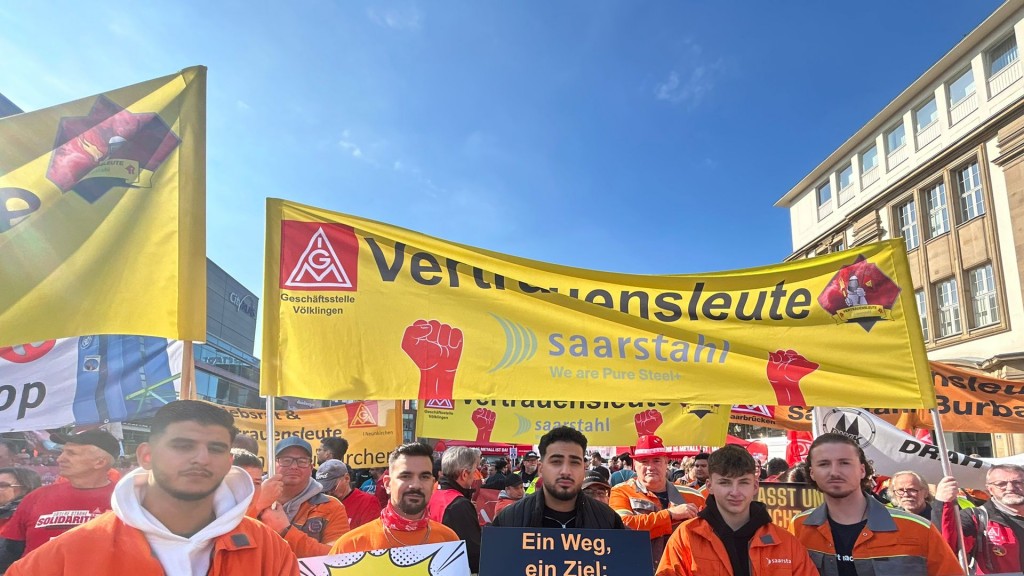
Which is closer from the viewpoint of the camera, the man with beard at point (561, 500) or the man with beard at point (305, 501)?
the man with beard at point (561, 500)

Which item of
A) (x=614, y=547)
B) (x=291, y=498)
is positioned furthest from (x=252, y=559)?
(x=291, y=498)

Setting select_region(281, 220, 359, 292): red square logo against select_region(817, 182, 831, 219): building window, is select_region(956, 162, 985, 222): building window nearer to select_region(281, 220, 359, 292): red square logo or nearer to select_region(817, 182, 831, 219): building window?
select_region(817, 182, 831, 219): building window

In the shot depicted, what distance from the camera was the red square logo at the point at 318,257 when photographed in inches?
165

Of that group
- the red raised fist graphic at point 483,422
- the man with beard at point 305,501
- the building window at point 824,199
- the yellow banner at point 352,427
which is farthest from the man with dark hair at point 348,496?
the building window at point 824,199

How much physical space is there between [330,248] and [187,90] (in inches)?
55.4

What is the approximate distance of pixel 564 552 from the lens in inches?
110

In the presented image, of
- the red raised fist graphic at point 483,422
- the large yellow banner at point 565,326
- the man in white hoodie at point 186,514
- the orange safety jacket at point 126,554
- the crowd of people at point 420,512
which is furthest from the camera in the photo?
the red raised fist graphic at point 483,422

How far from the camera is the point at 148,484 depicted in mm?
2535

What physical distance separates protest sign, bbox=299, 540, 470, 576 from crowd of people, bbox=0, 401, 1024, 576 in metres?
0.22

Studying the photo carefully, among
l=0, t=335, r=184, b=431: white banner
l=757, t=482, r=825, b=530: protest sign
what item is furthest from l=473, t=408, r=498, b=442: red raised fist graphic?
l=0, t=335, r=184, b=431: white banner

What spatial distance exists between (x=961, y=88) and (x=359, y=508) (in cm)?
3089

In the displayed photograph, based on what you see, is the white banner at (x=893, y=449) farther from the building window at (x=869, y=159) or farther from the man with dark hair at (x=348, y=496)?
the building window at (x=869, y=159)

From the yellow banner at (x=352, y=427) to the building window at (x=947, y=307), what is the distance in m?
25.0

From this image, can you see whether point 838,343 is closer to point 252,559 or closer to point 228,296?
point 252,559
